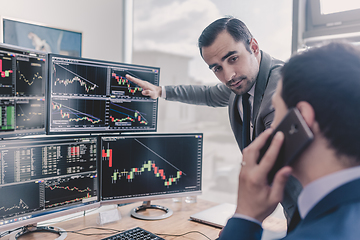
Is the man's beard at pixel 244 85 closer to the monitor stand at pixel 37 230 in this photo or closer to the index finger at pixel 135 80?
the index finger at pixel 135 80

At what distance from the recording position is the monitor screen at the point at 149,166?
137 centimetres

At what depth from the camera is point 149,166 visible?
1451 millimetres

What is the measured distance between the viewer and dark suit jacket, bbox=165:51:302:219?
3.50 ft

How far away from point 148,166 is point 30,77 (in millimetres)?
682

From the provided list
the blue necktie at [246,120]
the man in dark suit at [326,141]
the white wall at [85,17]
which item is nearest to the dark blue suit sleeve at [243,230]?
the man in dark suit at [326,141]

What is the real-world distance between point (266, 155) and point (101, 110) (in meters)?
1.00

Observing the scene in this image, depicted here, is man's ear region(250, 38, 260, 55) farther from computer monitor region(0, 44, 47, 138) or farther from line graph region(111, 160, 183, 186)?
computer monitor region(0, 44, 47, 138)

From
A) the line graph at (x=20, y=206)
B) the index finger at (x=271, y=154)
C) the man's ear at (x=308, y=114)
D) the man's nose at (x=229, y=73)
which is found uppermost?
the man's nose at (x=229, y=73)

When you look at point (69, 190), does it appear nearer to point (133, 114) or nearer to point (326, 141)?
point (133, 114)

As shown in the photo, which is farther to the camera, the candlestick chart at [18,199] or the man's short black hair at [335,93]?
the candlestick chart at [18,199]

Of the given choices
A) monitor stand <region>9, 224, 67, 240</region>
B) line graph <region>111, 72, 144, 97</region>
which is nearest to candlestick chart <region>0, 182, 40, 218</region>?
monitor stand <region>9, 224, 67, 240</region>

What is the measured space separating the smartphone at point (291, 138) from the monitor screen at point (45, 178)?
94 centimetres

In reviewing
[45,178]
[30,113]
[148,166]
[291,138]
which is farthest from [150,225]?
[291,138]

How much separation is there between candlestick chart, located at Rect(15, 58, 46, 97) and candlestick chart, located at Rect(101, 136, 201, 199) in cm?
38
